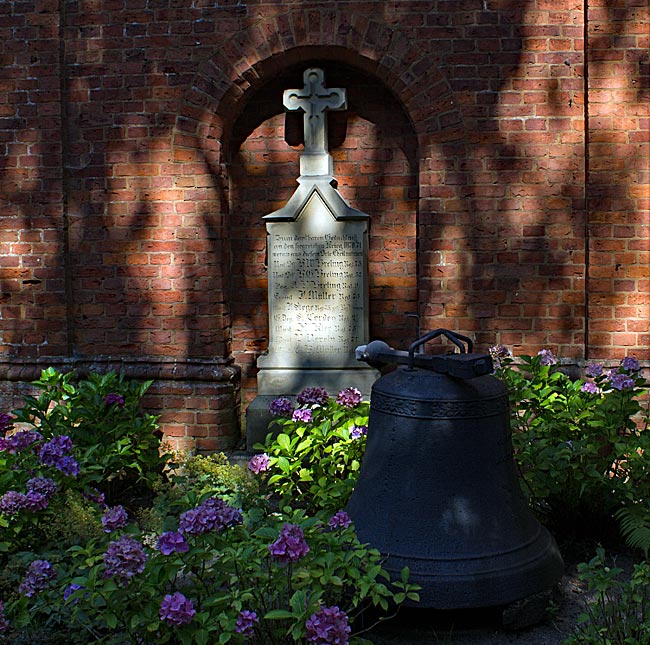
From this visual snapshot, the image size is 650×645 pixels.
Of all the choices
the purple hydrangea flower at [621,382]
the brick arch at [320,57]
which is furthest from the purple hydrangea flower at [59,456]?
the purple hydrangea flower at [621,382]

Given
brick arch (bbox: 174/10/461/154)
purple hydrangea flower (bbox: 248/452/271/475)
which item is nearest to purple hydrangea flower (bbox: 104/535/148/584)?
purple hydrangea flower (bbox: 248/452/271/475)

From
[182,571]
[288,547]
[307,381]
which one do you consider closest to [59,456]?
[182,571]

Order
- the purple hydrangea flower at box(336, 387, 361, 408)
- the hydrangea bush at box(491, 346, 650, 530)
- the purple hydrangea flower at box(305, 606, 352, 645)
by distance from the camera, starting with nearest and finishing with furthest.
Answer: the purple hydrangea flower at box(305, 606, 352, 645) < the hydrangea bush at box(491, 346, 650, 530) < the purple hydrangea flower at box(336, 387, 361, 408)

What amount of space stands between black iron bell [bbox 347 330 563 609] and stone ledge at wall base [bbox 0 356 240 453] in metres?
2.71

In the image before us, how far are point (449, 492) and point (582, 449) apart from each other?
1251 millimetres

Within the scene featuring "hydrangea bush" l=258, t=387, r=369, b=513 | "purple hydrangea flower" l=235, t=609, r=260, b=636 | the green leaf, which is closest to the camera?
"purple hydrangea flower" l=235, t=609, r=260, b=636

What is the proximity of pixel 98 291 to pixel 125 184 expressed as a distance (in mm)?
823

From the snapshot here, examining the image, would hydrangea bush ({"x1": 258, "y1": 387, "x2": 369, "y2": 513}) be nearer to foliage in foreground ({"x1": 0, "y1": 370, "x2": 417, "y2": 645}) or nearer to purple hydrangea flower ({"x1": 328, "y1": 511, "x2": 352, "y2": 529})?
foliage in foreground ({"x1": 0, "y1": 370, "x2": 417, "y2": 645})

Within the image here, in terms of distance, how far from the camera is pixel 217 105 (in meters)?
5.58

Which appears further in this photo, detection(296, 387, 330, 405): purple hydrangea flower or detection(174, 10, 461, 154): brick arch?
detection(174, 10, 461, 154): brick arch

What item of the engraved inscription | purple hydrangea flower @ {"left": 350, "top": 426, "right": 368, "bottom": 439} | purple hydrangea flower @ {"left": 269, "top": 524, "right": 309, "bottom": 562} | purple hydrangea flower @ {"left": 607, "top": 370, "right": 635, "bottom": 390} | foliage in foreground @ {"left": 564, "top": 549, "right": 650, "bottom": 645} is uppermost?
the engraved inscription

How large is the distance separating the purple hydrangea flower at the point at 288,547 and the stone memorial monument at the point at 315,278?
3.25 meters

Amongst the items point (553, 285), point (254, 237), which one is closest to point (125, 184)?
point (254, 237)

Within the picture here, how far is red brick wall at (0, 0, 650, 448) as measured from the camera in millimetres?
5348
